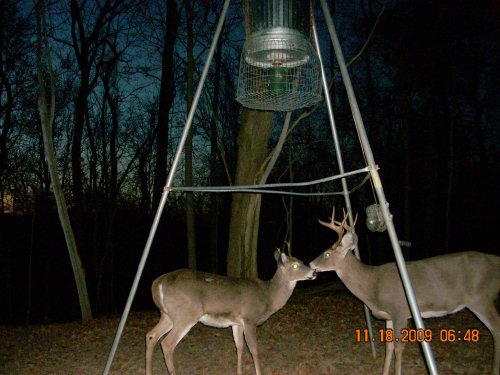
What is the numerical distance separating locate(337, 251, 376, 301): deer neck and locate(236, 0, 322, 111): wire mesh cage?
241 centimetres

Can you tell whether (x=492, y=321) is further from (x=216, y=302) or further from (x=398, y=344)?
(x=216, y=302)

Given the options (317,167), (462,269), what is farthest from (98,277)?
(462,269)

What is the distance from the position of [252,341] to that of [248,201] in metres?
4.31

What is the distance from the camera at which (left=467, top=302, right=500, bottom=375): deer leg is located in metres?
5.54

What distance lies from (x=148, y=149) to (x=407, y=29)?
12363 mm

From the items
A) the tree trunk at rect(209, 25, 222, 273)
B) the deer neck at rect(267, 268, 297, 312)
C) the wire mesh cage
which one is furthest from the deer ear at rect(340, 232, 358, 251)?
the tree trunk at rect(209, 25, 222, 273)

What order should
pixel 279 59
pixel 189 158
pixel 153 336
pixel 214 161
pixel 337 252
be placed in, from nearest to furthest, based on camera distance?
pixel 279 59
pixel 153 336
pixel 337 252
pixel 189 158
pixel 214 161

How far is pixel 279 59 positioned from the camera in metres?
4.25

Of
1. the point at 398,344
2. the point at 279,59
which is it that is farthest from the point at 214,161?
the point at 279,59

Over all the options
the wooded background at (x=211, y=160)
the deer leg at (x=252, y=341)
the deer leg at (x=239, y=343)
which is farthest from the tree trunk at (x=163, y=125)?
the deer leg at (x=252, y=341)

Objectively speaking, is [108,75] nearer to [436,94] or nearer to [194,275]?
[436,94]

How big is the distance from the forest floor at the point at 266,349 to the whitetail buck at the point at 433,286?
26.3 inches

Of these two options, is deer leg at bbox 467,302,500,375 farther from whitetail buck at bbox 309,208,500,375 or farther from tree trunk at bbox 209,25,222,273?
tree trunk at bbox 209,25,222,273

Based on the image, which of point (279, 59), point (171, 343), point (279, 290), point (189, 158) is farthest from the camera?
point (189, 158)
